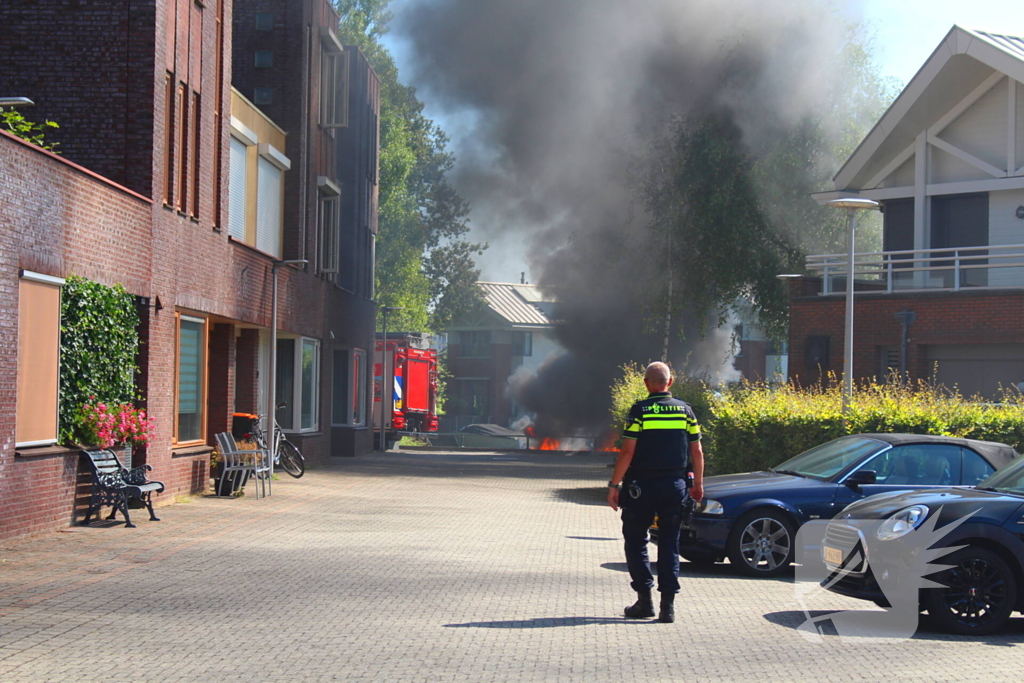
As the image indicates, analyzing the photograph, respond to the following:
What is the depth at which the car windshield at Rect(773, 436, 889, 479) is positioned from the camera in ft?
34.4

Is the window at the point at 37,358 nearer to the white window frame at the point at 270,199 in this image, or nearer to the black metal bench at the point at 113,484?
the black metal bench at the point at 113,484

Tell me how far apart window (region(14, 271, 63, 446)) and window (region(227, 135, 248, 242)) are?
24.0ft

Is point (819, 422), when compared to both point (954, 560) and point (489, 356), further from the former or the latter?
point (489, 356)

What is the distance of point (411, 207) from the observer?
52156mm

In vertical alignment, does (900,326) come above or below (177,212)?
below

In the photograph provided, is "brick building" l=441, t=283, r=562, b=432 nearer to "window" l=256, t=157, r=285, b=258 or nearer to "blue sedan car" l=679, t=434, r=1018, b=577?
"window" l=256, t=157, r=285, b=258

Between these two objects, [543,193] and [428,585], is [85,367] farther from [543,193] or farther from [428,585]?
[543,193]

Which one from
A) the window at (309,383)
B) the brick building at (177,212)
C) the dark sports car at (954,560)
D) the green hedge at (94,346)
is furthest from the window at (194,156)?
the dark sports car at (954,560)

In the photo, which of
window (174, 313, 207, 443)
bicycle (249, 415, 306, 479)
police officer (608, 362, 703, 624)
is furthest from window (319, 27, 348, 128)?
police officer (608, 362, 703, 624)

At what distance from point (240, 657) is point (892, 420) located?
30.0 feet

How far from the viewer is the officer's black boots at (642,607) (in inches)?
298

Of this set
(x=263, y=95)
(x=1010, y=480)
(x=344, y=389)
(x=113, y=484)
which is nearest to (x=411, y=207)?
(x=344, y=389)

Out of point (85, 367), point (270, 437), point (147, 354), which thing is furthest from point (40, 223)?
point (270, 437)

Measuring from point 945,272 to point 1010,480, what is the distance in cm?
1619
